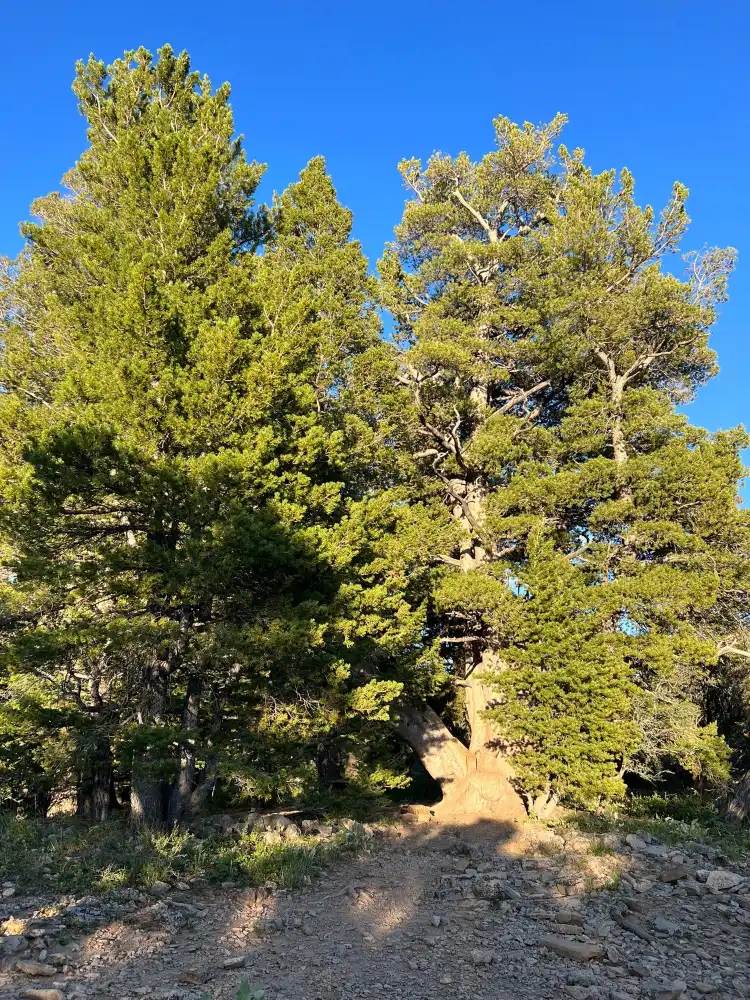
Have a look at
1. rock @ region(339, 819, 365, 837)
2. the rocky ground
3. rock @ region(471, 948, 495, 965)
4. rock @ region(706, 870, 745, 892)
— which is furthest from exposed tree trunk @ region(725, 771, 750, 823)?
rock @ region(471, 948, 495, 965)

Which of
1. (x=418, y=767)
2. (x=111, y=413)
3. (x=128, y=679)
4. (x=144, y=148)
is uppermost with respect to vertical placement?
(x=144, y=148)

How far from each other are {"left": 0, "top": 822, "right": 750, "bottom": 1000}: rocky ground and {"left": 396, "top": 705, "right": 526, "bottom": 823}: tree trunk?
4904mm

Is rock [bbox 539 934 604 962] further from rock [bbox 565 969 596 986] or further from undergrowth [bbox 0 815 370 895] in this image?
undergrowth [bbox 0 815 370 895]

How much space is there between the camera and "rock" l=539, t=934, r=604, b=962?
6473mm

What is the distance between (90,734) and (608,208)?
16657 mm

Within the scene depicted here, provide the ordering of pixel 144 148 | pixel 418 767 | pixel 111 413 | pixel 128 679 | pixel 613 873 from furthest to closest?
pixel 418 767 → pixel 144 148 → pixel 128 679 → pixel 111 413 → pixel 613 873

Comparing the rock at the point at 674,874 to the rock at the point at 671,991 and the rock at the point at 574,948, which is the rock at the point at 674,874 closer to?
the rock at the point at 574,948

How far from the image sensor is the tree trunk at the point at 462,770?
→ 14508 millimetres

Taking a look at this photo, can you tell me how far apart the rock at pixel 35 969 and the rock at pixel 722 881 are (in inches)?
325

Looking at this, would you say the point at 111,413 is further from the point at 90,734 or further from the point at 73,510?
the point at 90,734

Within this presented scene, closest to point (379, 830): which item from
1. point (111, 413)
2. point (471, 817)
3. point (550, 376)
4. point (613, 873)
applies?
point (471, 817)

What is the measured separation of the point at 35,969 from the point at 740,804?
46.6 feet

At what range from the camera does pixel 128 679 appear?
1118 centimetres

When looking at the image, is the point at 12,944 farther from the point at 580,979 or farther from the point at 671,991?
the point at 671,991
